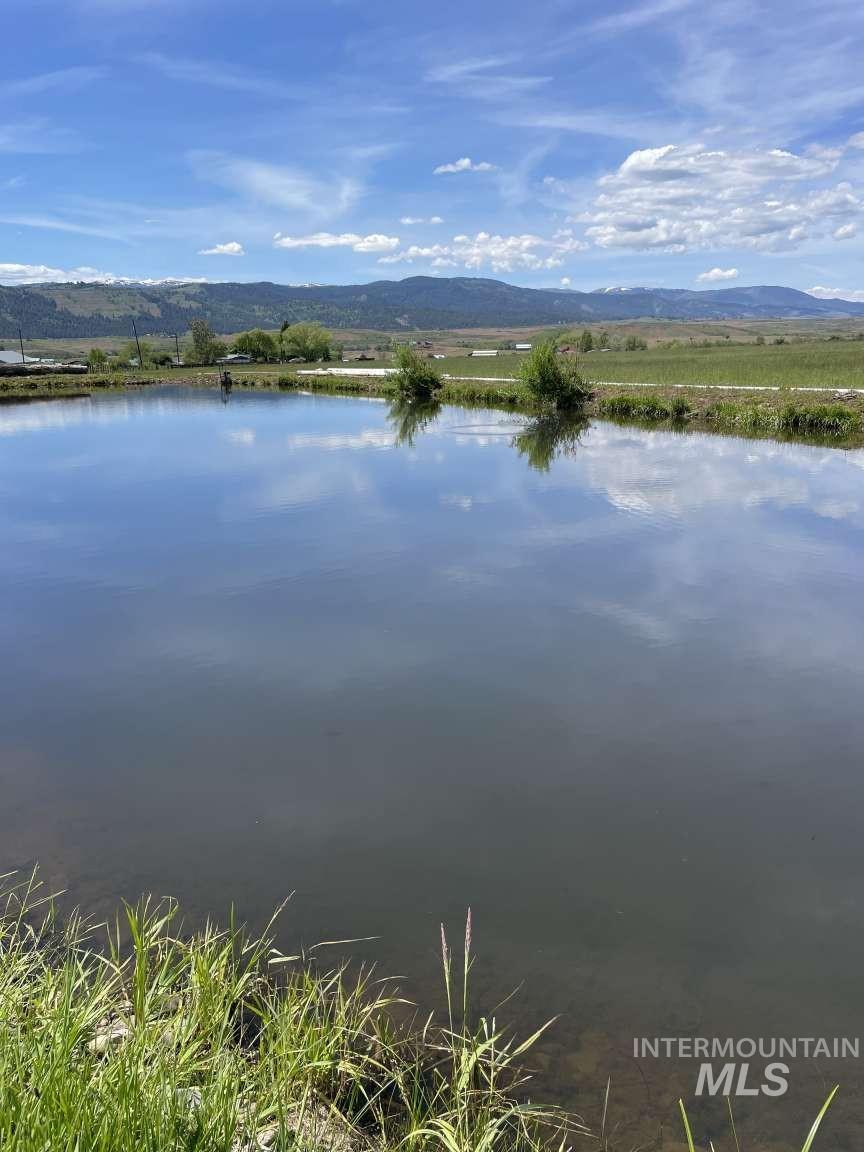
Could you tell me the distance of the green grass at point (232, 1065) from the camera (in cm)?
270

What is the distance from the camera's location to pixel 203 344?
95062mm

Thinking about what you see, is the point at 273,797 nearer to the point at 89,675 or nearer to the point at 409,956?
the point at 409,956

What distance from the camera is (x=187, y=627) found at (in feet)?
34.1

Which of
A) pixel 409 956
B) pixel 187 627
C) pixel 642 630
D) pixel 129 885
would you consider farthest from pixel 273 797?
pixel 642 630

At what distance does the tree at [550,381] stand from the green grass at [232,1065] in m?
34.8

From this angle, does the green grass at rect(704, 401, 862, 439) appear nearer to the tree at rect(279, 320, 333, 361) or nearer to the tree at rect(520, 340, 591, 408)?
the tree at rect(520, 340, 591, 408)

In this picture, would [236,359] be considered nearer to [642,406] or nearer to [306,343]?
[306,343]

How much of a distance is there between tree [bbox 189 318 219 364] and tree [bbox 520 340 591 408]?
2698 inches

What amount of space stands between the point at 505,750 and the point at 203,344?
98137 millimetres

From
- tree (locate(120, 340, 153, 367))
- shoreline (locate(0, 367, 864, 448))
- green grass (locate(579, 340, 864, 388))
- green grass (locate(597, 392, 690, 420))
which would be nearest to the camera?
shoreline (locate(0, 367, 864, 448))

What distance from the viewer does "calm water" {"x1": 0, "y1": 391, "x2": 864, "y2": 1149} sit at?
15.6 ft

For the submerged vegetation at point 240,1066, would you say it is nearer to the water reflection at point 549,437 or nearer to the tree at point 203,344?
the water reflection at point 549,437

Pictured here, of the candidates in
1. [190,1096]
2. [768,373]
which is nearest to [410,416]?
[768,373]

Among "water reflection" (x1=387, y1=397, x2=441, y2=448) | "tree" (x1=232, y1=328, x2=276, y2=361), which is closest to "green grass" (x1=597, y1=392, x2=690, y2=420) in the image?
"water reflection" (x1=387, y1=397, x2=441, y2=448)
